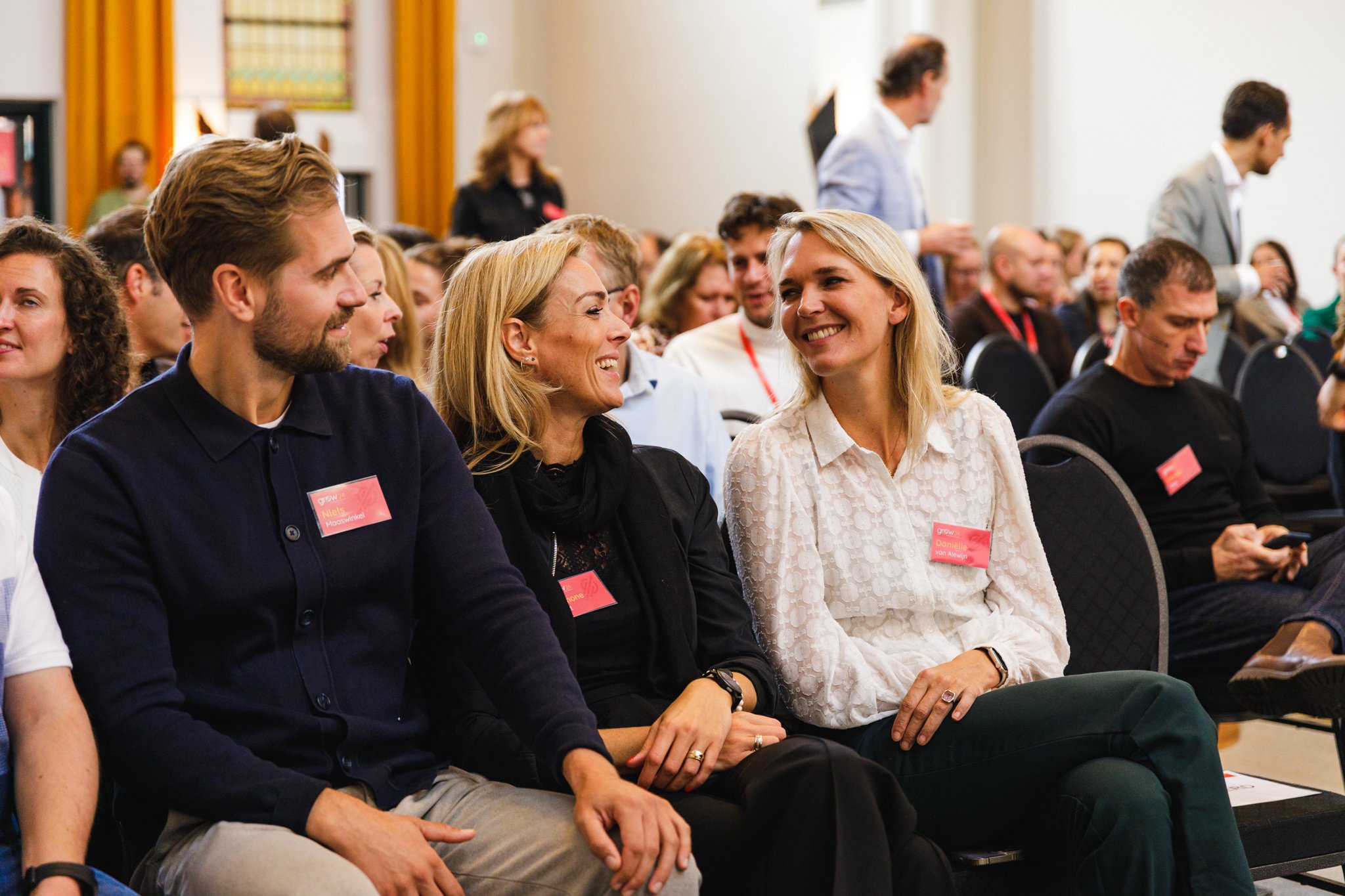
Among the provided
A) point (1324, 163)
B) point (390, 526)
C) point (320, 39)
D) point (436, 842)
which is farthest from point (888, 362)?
point (320, 39)

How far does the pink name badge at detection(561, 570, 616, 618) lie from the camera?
5.83ft

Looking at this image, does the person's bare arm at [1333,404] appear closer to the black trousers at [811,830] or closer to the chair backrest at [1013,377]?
the chair backrest at [1013,377]

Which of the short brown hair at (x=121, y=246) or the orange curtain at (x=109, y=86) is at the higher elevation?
the orange curtain at (x=109, y=86)

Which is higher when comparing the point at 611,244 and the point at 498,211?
the point at 498,211

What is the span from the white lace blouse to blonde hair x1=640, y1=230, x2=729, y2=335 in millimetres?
2104

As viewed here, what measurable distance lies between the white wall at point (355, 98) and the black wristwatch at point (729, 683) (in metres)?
8.24

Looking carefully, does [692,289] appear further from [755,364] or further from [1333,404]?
[1333,404]

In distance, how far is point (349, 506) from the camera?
1562 millimetres

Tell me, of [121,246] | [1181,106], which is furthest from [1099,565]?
[1181,106]

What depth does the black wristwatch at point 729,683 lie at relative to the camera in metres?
1.74

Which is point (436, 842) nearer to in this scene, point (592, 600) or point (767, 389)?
point (592, 600)

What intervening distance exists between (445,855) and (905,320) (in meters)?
1.15

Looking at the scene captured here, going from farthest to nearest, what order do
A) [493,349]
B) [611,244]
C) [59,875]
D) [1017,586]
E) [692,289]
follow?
[692,289], [611,244], [1017,586], [493,349], [59,875]

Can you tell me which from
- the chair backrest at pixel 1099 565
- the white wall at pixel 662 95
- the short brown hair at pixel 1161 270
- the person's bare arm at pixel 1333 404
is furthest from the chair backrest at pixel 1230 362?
the white wall at pixel 662 95
